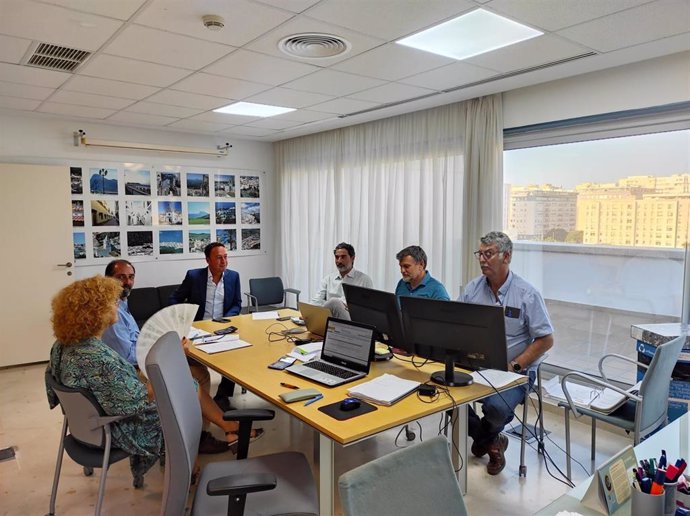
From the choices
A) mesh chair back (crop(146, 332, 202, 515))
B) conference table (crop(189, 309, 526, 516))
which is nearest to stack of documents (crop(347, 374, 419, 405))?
conference table (crop(189, 309, 526, 516))

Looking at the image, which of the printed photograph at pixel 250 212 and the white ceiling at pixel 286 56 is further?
the printed photograph at pixel 250 212

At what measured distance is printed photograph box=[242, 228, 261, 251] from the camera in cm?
666

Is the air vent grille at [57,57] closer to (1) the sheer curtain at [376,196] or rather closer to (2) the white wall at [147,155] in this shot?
(2) the white wall at [147,155]

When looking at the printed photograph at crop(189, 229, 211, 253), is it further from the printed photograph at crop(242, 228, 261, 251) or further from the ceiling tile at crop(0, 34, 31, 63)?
the ceiling tile at crop(0, 34, 31, 63)

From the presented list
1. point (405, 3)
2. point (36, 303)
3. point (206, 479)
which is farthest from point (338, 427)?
point (36, 303)

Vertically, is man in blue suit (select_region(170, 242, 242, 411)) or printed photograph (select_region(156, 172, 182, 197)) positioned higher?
printed photograph (select_region(156, 172, 182, 197))

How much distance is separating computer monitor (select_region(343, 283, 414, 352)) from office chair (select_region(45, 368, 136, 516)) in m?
1.34

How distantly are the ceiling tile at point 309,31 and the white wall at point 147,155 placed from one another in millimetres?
3347

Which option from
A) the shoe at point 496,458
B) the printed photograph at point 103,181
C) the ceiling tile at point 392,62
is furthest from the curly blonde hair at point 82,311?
the printed photograph at point 103,181

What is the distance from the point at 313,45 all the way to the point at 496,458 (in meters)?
2.73

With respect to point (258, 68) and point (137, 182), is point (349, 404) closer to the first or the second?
point (258, 68)

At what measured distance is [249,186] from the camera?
665cm

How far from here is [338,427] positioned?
1.91 m

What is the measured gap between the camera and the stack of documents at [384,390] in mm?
2168
